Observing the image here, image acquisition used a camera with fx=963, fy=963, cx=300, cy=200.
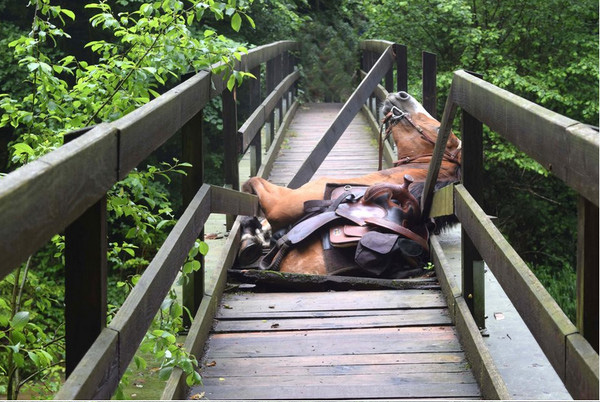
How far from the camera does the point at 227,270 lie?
190 inches

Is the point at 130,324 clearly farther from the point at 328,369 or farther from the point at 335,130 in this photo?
the point at 335,130

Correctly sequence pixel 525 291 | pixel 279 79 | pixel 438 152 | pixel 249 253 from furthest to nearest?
pixel 279 79 → pixel 249 253 → pixel 438 152 → pixel 525 291

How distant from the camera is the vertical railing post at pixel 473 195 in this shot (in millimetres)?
3863

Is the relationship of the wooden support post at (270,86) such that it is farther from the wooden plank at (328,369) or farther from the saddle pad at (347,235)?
the wooden plank at (328,369)

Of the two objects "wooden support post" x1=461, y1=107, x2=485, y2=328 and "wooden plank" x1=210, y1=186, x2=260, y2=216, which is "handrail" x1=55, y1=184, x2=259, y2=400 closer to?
"wooden plank" x1=210, y1=186, x2=260, y2=216

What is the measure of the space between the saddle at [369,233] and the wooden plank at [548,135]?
147 centimetres

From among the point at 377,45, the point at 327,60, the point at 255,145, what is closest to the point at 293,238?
the point at 255,145

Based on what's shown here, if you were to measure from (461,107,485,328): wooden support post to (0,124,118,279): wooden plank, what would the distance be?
6.49 ft

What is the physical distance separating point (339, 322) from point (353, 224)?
1015mm

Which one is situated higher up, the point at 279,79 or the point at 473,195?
the point at 279,79

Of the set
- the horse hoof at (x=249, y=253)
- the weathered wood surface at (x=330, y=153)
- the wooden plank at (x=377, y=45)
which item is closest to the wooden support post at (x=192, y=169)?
the horse hoof at (x=249, y=253)

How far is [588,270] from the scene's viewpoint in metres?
2.04

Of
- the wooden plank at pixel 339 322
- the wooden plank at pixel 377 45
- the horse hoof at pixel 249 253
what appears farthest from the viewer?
the wooden plank at pixel 377 45

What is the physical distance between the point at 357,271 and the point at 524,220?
47.3 feet
